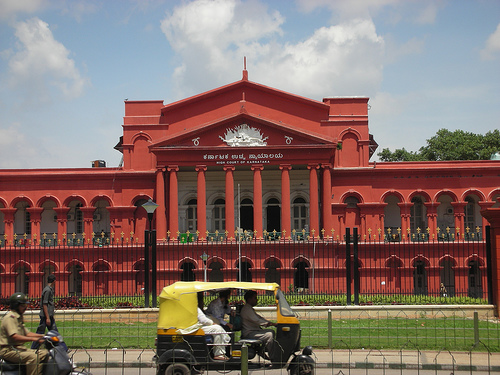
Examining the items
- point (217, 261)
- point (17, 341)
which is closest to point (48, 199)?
point (217, 261)

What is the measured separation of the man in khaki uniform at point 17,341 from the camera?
9.70 metres

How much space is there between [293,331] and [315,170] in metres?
24.1

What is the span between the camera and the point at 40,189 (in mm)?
38531

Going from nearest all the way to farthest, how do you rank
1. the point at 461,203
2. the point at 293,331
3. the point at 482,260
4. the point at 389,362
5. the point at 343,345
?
the point at 293,331
the point at 389,362
the point at 343,345
the point at 482,260
the point at 461,203

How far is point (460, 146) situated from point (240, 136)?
36048 millimetres

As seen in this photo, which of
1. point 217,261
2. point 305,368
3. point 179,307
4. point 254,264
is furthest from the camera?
point 217,261

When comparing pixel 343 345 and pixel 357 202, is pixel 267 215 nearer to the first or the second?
pixel 357 202

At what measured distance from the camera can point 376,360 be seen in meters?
14.6

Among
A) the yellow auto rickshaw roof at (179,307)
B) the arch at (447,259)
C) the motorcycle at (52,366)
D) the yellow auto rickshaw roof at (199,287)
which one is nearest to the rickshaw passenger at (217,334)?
the yellow auto rickshaw roof at (179,307)

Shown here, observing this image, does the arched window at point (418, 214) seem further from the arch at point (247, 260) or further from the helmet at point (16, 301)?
the helmet at point (16, 301)

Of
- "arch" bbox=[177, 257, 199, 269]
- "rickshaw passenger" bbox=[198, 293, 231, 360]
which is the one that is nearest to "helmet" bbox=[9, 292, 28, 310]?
"rickshaw passenger" bbox=[198, 293, 231, 360]

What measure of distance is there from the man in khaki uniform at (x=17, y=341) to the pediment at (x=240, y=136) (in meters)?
26.1

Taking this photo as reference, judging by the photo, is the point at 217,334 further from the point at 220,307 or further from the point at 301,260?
the point at 301,260

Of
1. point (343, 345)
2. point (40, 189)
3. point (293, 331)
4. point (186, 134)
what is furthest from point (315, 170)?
point (293, 331)
